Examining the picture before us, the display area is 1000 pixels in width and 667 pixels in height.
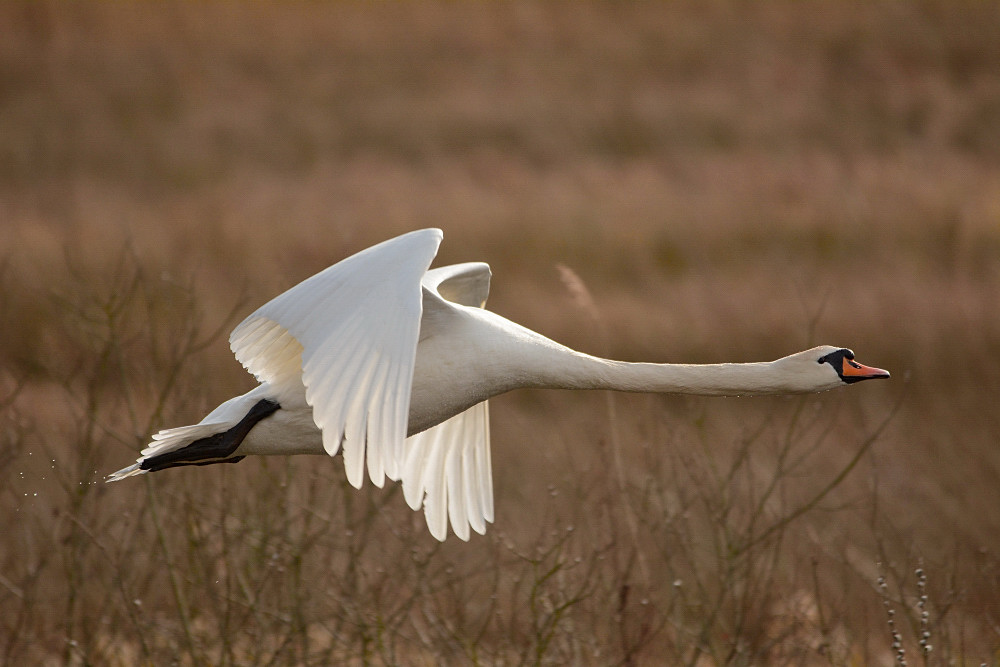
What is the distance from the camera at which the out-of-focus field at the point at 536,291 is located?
6.08 meters

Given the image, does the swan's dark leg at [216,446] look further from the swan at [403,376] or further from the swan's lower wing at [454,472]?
the swan's lower wing at [454,472]

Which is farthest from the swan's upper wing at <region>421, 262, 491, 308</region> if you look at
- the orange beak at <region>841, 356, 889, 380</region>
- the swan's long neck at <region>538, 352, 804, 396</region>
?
the orange beak at <region>841, 356, 889, 380</region>

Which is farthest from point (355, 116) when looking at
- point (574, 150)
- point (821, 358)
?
point (821, 358)

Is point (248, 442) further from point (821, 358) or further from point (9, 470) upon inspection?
point (821, 358)

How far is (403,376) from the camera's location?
4.35 metres

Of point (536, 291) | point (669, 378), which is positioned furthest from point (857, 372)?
point (536, 291)

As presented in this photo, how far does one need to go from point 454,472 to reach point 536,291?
9.24 meters

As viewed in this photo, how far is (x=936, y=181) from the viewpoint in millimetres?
18297

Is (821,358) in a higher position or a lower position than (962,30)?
lower

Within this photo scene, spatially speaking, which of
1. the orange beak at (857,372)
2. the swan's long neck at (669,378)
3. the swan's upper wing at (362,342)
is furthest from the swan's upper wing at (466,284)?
the orange beak at (857,372)

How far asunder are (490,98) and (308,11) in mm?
4079

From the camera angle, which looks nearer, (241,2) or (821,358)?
(821,358)

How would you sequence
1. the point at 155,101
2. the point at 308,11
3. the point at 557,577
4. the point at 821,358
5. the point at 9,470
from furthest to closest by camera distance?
the point at 308,11 → the point at 155,101 → the point at 9,470 → the point at 557,577 → the point at 821,358

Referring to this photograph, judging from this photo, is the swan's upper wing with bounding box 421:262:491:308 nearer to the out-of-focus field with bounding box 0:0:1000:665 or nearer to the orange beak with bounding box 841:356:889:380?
the out-of-focus field with bounding box 0:0:1000:665
